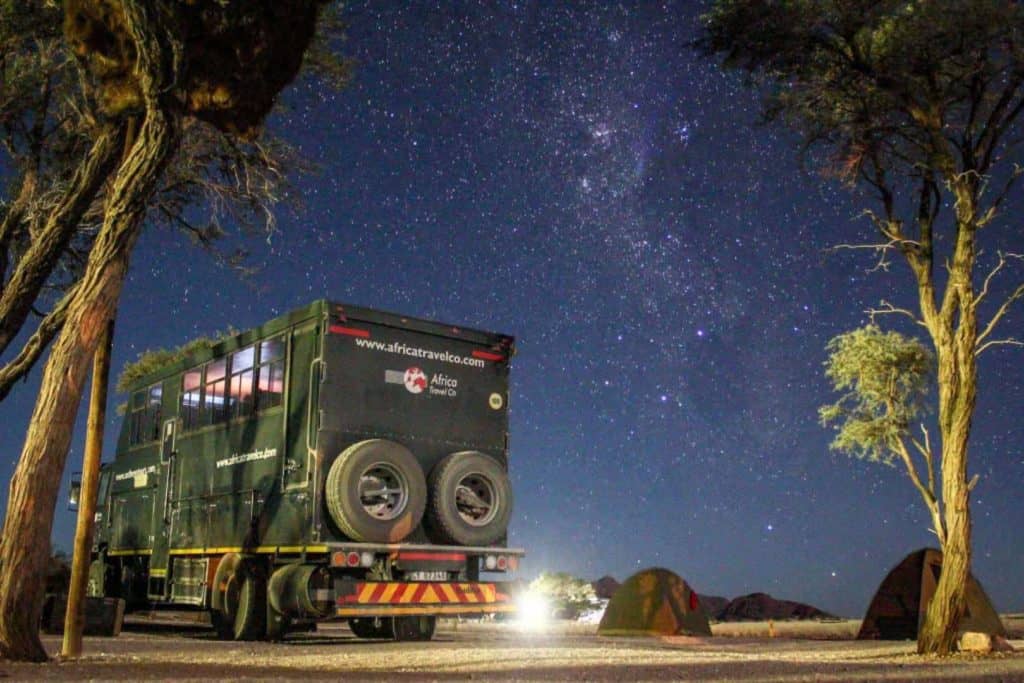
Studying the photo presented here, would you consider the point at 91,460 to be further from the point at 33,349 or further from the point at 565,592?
→ the point at 565,592

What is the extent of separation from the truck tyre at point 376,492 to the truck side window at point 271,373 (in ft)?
5.18

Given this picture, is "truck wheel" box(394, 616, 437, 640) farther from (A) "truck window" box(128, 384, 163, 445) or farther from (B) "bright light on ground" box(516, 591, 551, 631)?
(B) "bright light on ground" box(516, 591, 551, 631)

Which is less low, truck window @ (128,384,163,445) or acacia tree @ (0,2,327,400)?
acacia tree @ (0,2,327,400)

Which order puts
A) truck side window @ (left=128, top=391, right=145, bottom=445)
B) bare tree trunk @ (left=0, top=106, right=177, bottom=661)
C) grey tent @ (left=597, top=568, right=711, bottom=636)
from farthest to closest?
truck side window @ (left=128, top=391, right=145, bottom=445), grey tent @ (left=597, top=568, right=711, bottom=636), bare tree trunk @ (left=0, top=106, right=177, bottom=661)

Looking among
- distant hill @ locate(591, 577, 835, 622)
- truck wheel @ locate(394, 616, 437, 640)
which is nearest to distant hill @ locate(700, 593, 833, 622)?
distant hill @ locate(591, 577, 835, 622)

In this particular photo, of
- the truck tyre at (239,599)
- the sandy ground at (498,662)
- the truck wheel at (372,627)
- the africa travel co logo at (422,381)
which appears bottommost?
the sandy ground at (498,662)

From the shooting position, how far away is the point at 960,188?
15.5 metres

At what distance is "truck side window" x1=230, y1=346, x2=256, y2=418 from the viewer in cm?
1551

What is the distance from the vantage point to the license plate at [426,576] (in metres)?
14.3

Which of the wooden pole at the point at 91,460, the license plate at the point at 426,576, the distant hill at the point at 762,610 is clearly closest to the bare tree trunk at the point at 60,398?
the wooden pole at the point at 91,460

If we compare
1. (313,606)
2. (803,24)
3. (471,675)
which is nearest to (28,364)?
(313,606)

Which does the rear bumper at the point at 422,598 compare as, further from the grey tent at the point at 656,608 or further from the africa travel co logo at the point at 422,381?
the grey tent at the point at 656,608

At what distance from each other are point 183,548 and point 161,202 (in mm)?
6617

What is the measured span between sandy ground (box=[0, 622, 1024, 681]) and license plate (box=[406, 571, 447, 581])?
0.88 metres
